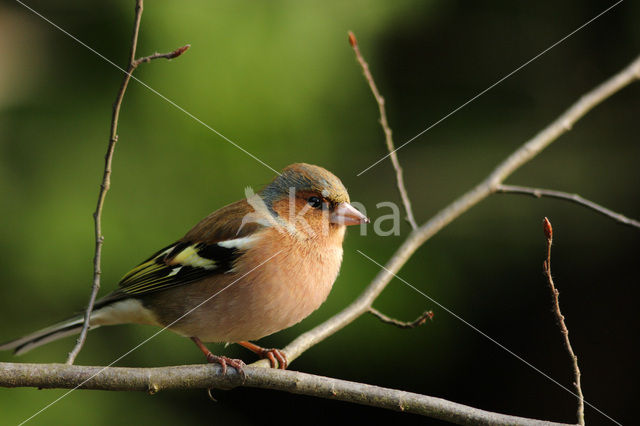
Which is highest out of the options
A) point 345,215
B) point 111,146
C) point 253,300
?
point 345,215

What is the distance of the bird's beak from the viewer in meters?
3.00

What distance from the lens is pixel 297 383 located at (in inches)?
98.7

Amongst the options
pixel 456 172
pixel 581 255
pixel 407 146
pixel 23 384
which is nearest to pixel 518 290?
pixel 581 255

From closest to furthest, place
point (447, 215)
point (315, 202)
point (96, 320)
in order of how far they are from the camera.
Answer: point (315, 202), point (96, 320), point (447, 215)

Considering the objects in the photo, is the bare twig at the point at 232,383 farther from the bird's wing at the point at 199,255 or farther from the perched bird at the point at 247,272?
the bird's wing at the point at 199,255

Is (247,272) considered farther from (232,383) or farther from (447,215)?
(447,215)

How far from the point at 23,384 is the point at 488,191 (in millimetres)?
2370

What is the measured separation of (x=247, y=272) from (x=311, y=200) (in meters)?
0.46

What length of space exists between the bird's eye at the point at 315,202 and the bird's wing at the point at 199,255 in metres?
0.27

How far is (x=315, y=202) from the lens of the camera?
313 centimetres

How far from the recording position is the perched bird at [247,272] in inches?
112

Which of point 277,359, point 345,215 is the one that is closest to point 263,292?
point 277,359

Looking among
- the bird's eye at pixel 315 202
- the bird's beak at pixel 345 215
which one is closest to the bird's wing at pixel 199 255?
the bird's eye at pixel 315 202

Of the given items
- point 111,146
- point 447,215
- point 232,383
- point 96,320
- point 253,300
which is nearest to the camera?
point 111,146
